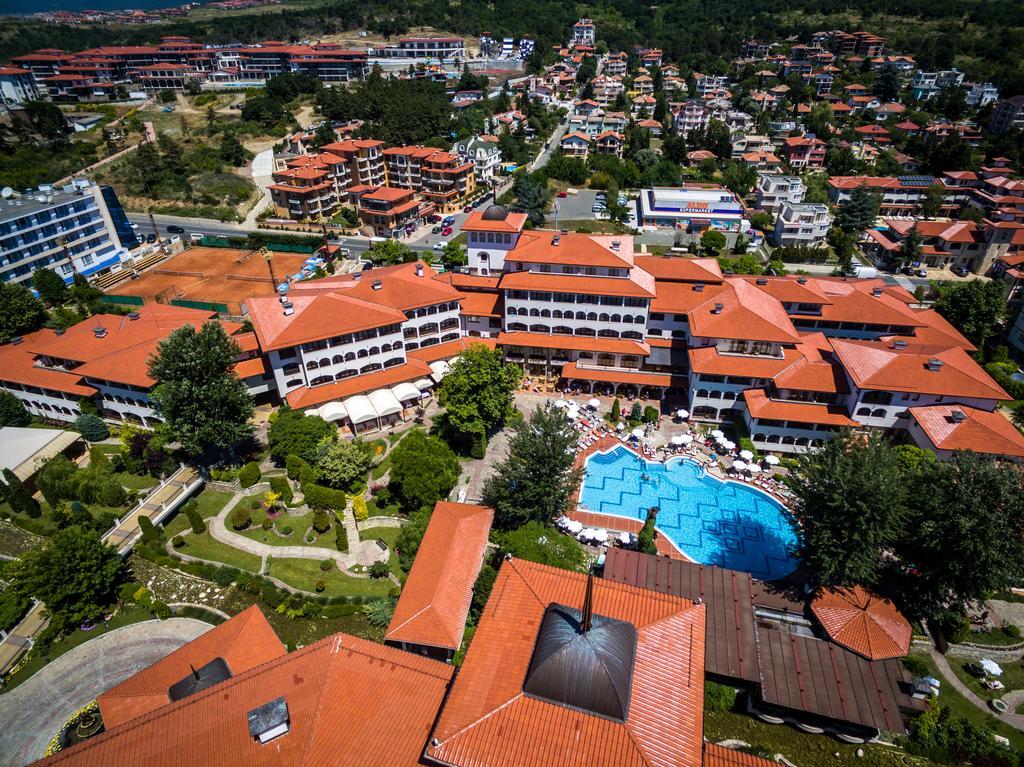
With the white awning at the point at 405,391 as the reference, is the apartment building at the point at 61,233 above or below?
above

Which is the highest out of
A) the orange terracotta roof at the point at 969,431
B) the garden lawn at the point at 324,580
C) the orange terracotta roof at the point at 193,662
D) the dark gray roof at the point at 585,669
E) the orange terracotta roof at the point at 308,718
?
the dark gray roof at the point at 585,669

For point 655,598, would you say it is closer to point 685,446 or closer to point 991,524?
point 991,524

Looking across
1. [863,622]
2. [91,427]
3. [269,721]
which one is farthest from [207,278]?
[863,622]

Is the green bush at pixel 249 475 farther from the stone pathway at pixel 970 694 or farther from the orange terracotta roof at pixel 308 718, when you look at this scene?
the stone pathway at pixel 970 694

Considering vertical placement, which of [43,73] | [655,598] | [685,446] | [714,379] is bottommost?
[685,446]

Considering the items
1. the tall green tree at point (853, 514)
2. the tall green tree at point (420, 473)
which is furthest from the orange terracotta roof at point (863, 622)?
the tall green tree at point (420, 473)

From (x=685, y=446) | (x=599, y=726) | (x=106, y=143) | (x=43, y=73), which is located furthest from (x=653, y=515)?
(x=43, y=73)
